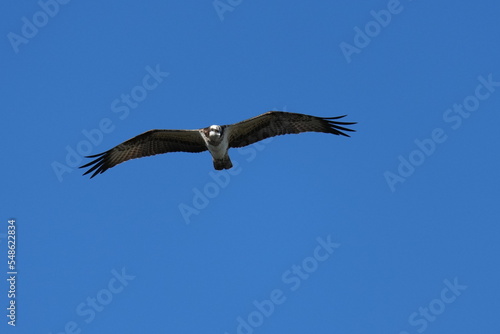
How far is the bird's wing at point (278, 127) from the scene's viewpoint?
42.3 ft

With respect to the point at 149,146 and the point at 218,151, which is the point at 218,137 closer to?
the point at 218,151

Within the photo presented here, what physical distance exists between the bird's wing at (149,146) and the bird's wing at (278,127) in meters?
0.93

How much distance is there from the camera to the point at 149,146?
13648mm

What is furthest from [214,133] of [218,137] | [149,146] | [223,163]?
[149,146]

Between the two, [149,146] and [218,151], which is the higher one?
[149,146]

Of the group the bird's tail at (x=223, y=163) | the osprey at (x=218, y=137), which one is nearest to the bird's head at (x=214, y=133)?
the osprey at (x=218, y=137)

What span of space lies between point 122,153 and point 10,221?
9.92 feet

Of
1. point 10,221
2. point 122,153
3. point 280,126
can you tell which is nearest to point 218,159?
point 280,126

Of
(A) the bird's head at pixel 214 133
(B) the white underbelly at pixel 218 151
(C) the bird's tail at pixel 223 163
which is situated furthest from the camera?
(C) the bird's tail at pixel 223 163

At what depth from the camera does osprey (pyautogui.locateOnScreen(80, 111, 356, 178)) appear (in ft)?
41.4

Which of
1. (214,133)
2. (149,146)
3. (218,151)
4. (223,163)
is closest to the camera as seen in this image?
(214,133)

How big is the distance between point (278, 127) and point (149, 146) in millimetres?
3173

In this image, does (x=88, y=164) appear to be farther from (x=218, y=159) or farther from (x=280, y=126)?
(x=280, y=126)

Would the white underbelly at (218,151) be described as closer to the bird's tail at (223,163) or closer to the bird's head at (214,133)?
the bird's tail at (223,163)
